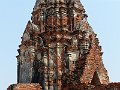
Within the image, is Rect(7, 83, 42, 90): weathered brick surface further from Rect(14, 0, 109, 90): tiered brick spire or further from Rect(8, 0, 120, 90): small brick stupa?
Rect(14, 0, 109, 90): tiered brick spire

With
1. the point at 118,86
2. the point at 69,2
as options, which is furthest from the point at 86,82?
the point at 69,2

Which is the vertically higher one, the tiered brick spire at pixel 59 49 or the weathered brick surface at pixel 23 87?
the tiered brick spire at pixel 59 49

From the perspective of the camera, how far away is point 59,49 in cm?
1898

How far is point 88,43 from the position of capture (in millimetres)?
19078

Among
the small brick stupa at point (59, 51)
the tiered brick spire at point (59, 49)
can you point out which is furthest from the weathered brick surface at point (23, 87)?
the tiered brick spire at point (59, 49)

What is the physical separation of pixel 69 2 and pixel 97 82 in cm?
549

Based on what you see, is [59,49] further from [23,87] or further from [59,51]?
[23,87]

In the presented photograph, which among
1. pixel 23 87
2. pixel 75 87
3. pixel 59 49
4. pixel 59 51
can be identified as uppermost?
pixel 59 49

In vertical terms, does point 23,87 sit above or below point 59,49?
below

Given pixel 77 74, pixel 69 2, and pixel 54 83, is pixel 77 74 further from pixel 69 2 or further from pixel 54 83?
pixel 69 2

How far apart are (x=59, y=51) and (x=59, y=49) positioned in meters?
0.13

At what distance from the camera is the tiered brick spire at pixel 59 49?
17938 mm

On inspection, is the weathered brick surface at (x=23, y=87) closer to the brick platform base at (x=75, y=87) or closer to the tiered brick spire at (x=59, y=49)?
the brick platform base at (x=75, y=87)

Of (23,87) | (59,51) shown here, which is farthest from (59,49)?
(23,87)
